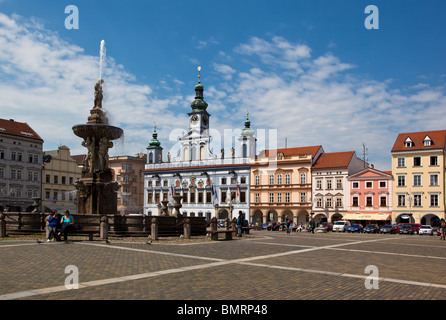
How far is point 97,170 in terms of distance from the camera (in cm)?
2444

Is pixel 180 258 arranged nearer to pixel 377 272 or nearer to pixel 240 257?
pixel 240 257

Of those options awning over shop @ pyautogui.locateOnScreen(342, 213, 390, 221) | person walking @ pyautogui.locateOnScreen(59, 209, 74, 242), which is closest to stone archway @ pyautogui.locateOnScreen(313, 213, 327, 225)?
awning over shop @ pyautogui.locateOnScreen(342, 213, 390, 221)

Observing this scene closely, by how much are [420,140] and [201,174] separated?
34369 mm

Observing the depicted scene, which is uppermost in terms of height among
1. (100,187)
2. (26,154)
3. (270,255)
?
(26,154)

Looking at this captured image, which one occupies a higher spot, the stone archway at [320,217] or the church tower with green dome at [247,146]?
the church tower with green dome at [247,146]

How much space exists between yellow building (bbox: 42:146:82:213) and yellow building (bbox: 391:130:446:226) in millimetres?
47115

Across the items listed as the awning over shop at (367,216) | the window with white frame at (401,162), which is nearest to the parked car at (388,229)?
the awning over shop at (367,216)

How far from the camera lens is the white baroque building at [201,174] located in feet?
229

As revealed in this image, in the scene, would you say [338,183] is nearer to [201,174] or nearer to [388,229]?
[388,229]

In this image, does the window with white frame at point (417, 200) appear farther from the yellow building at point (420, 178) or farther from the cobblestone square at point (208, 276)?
the cobblestone square at point (208, 276)

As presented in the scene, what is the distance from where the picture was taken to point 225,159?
71562 mm

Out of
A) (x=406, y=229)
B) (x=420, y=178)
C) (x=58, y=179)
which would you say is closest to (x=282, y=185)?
(x=420, y=178)
